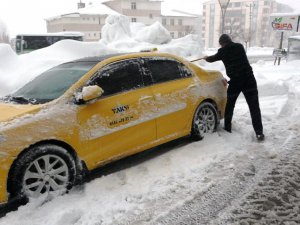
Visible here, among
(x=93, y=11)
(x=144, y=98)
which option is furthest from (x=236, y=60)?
(x=93, y=11)

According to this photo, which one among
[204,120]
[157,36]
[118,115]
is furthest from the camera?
[157,36]

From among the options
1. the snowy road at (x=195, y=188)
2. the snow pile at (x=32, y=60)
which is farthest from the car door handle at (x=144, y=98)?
the snow pile at (x=32, y=60)

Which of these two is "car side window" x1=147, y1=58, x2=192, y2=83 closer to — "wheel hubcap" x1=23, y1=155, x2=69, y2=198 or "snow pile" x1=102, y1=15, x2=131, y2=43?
"wheel hubcap" x1=23, y1=155, x2=69, y2=198

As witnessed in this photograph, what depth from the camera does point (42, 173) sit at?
362 centimetres

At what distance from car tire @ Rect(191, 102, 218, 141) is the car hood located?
101 inches

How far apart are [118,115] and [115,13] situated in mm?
62940

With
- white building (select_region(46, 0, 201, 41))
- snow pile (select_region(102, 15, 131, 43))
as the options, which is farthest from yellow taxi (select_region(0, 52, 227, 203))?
white building (select_region(46, 0, 201, 41))

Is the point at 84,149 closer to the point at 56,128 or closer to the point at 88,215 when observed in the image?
the point at 56,128

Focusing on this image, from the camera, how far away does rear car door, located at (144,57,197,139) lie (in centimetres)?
479

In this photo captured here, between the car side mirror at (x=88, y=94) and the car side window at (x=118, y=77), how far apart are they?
225 mm

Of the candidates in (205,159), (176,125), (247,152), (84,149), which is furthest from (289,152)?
(84,149)

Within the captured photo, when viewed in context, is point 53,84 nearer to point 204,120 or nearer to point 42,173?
point 42,173

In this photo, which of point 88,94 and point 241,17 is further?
point 241,17

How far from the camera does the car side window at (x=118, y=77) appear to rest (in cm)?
421
